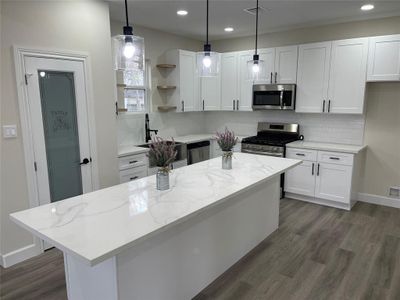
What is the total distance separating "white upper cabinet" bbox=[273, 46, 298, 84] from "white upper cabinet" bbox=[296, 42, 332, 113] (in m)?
0.08

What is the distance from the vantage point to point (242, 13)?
402 cm

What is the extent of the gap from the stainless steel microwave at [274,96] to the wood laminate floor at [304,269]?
1.94 m

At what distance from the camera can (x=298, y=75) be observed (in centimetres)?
459

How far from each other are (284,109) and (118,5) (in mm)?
2909

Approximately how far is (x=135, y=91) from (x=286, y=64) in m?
2.50

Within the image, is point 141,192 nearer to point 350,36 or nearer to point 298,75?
point 298,75

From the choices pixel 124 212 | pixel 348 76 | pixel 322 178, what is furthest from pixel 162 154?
pixel 348 76

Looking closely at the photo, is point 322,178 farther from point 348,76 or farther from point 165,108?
point 165,108

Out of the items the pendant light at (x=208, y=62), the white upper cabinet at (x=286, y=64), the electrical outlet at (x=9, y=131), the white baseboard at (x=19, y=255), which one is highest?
the white upper cabinet at (x=286, y=64)

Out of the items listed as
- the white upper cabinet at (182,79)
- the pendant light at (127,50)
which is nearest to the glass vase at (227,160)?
the pendant light at (127,50)

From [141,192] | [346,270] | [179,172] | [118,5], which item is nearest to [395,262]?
[346,270]

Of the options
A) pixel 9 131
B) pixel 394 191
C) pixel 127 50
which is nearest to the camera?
pixel 127 50

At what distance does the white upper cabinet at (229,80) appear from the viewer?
5.27m

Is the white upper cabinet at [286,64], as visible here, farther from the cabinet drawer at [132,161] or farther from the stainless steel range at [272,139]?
the cabinet drawer at [132,161]
